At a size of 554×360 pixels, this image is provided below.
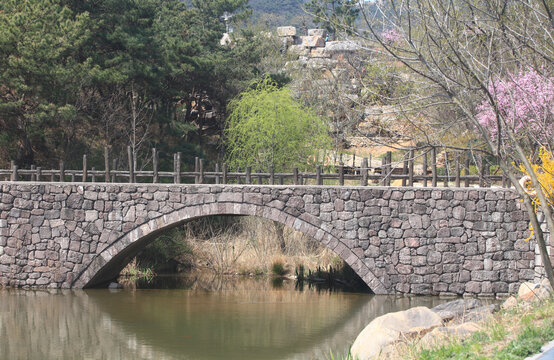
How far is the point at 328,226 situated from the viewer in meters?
14.8

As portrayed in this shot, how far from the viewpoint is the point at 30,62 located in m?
19.9

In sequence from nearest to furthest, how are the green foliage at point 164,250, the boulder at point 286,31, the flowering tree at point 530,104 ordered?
the flowering tree at point 530,104 → the green foliage at point 164,250 → the boulder at point 286,31

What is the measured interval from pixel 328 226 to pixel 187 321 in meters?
3.63

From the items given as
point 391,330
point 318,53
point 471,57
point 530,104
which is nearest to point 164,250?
point 391,330

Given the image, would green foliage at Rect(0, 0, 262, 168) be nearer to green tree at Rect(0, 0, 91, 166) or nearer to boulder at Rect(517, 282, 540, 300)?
green tree at Rect(0, 0, 91, 166)

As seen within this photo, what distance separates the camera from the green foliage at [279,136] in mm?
21719

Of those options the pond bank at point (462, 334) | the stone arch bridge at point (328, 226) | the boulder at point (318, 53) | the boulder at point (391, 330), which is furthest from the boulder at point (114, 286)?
the boulder at point (318, 53)

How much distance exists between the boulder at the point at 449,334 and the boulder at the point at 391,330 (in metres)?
0.42

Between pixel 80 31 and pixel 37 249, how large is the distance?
8.65 metres

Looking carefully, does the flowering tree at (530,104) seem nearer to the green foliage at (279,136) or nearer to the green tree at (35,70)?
the green foliage at (279,136)

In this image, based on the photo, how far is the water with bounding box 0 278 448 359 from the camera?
442 inches

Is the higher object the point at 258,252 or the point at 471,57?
the point at 471,57

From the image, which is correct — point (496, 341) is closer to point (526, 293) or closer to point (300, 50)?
point (526, 293)

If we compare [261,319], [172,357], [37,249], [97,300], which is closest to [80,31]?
[37,249]
